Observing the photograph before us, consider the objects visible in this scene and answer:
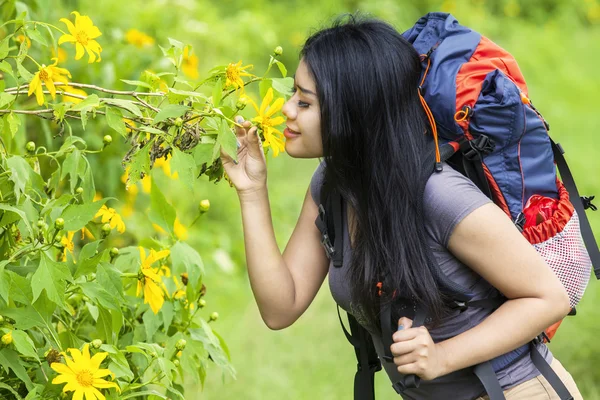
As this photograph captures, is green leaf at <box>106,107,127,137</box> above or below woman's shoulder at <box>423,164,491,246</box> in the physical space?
above

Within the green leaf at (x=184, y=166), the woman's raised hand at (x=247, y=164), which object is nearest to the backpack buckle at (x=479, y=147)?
the woman's raised hand at (x=247, y=164)

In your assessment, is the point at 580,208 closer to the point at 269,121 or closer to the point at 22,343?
the point at 269,121

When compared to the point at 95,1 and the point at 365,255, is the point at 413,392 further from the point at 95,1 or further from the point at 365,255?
the point at 95,1

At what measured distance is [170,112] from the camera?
1453 millimetres

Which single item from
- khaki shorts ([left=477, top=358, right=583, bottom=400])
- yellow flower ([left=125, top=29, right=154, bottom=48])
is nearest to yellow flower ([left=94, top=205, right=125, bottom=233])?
khaki shorts ([left=477, top=358, right=583, bottom=400])

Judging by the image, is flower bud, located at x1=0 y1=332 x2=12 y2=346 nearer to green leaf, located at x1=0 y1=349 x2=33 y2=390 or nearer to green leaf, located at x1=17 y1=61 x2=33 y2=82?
green leaf, located at x1=0 y1=349 x2=33 y2=390

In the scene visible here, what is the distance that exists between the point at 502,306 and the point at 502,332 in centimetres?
5

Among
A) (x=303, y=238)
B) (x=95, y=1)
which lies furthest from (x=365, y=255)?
(x=95, y=1)

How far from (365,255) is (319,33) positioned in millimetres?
425

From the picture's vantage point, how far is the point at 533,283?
5.06 feet

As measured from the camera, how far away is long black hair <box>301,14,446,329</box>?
5.15 feet

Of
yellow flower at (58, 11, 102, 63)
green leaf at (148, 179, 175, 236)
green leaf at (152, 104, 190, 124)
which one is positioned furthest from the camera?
green leaf at (148, 179, 175, 236)

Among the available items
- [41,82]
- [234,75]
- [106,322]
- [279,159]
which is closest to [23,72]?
[41,82]

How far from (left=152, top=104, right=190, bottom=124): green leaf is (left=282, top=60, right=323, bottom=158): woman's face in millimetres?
211
